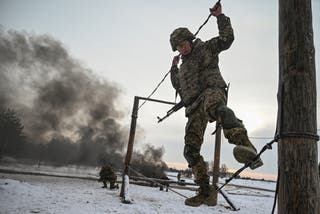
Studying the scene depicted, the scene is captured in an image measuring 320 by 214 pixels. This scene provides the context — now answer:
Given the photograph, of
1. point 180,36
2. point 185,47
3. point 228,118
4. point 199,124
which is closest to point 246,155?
point 228,118

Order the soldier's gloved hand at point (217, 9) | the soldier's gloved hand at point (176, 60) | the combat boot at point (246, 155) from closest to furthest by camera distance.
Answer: the combat boot at point (246, 155) → the soldier's gloved hand at point (217, 9) → the soldier's gloved hand at point (176, 60)

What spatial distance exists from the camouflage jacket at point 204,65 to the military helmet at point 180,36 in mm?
131

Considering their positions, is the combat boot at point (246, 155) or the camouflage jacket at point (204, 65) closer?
the combat boot at point (246, 155)

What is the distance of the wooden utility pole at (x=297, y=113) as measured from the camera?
1.82 meters

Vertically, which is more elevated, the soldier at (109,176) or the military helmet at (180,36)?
the military helmet at (180,36)

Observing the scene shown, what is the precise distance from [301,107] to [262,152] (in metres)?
0.53

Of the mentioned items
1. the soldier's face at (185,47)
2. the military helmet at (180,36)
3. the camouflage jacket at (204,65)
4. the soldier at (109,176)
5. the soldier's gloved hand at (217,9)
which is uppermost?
the soldier's gloved hand at (217,9)

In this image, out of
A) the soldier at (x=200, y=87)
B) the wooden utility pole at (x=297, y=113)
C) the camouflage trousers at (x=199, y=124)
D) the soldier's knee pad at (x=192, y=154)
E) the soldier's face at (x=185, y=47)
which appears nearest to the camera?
the wooden utility pole at (x=297, y=113)

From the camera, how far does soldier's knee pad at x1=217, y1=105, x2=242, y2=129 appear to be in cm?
271

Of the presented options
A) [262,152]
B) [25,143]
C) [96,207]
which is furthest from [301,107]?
[25,143]

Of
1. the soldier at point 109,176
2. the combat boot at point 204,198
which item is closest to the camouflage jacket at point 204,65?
the combat boot at point 204,198

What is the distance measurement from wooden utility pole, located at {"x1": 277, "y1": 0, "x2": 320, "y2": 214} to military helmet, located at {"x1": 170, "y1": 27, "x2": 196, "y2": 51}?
1.67 m

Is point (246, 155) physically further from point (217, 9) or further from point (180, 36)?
point (180, 36)

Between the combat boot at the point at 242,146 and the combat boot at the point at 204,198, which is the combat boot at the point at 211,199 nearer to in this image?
the combat boot at the point at 204,198
